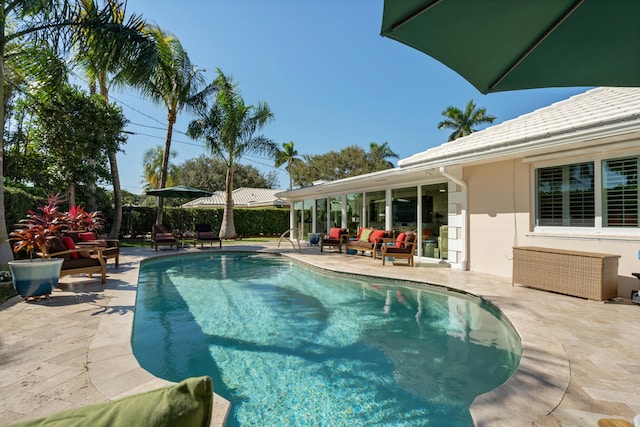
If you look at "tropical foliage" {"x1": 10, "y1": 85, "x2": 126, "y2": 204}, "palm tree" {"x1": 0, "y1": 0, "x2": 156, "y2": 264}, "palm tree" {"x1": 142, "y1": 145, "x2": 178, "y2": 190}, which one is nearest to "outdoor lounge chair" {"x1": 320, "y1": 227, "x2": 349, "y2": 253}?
"palm tree" {"x1": 0, "y1": 0, "x2": 156, "y2": 264}

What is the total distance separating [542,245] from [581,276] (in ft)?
4.61

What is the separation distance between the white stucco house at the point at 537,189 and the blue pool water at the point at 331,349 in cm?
248

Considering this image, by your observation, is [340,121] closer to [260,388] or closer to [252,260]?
[252,260]

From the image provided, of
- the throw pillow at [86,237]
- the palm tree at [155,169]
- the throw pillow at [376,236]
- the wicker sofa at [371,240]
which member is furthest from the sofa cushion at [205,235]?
the palm tree at [155,169]

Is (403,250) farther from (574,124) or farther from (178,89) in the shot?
(178,89)

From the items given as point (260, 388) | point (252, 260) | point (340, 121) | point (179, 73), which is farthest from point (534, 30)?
point (340, 121)

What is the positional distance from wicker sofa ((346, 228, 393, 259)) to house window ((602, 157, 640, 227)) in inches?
234

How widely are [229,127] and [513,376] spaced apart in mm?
17430

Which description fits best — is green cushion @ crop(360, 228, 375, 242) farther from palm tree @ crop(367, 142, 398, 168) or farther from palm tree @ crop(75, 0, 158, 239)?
palm tree @ crop(367, 142, 398, 168)

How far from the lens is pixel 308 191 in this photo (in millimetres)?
16938

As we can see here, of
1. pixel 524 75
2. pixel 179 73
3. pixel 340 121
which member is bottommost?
pixel 524 75

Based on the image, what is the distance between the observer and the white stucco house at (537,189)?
19.6ft

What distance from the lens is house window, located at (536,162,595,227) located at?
657 centimetres

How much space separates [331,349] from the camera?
4438mm
